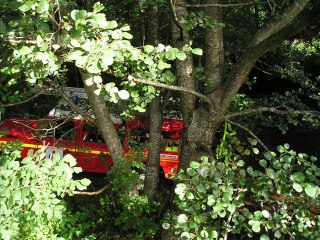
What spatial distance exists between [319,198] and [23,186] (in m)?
1.54

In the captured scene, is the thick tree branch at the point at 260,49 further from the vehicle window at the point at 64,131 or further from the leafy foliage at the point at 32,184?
the vehicle window at the point at 64,131

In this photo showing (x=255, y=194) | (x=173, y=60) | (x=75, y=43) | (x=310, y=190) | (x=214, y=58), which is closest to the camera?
(x=75, y=43)

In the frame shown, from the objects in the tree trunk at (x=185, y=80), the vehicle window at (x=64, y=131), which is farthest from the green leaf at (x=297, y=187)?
the vehicle window at (x=64, y=131)

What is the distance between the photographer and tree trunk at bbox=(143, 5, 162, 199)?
4.43 m

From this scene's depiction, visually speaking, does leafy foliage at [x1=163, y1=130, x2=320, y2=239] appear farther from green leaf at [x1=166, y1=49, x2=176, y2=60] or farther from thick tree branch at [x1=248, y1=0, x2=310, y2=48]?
thick tree branch at [x1=248, y1=0, x2=310, y2=48]

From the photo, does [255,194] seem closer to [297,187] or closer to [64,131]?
[297,187]

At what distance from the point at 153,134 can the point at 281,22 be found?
2510mm

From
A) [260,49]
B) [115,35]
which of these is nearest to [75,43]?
[115,35]

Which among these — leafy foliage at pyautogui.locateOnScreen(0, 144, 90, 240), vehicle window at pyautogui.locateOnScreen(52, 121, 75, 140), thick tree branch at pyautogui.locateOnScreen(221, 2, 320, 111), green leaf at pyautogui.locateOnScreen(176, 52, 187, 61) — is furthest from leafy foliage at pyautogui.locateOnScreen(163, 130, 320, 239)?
vehicle window at pyautogui.locateOnScreen(52, 121, 75, 140)

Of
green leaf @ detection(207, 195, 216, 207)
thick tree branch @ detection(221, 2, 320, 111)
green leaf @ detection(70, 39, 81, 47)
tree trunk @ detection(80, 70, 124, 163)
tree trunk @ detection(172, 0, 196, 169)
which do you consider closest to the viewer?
green leaf @ detection(70, 39, 81, 47)

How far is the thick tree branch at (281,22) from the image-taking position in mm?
2406

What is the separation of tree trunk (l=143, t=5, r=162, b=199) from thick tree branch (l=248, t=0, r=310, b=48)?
1.90 meters

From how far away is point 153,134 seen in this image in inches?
185

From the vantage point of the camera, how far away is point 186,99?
3336mm
